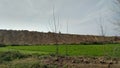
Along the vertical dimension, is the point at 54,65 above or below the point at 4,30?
below

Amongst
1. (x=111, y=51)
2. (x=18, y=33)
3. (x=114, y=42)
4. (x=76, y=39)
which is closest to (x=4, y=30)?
(x=18, y=33)

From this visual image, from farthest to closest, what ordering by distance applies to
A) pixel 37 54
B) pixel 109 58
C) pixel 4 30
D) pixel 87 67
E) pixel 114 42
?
1. pixel 4 30
2. pixel 114 42
3. pixel 37 54
4. pixel 109 58
5. pixel 87 67

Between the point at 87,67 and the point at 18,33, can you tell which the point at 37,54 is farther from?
the point at 18,33

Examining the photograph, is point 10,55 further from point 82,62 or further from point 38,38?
point 38,38

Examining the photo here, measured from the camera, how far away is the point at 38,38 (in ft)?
96.6

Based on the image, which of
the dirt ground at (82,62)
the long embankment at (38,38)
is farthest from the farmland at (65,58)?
the long embankment at (38,38)

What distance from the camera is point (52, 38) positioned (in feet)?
94.2

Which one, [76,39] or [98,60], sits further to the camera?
[76,39]

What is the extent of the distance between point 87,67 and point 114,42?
33.9ft

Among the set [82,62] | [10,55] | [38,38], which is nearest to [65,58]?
[82,62]

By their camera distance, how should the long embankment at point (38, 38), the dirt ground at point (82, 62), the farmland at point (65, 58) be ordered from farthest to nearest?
the long embankment at point (38, 38) < the farmland at point (65, 58) < the dirt ground at point (82, 62)

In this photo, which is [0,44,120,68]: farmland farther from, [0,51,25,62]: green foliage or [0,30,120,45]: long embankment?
[0,30,120,45]: long embankment

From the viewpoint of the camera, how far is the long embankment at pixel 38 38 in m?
28.5

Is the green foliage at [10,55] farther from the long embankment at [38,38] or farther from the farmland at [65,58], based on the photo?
the long embankment at [38,38]
